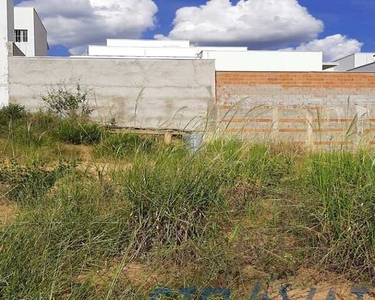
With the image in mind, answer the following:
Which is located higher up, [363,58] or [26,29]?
[26,29]

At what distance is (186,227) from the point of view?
3.02 meters

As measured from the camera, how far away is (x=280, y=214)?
3314 millimetres

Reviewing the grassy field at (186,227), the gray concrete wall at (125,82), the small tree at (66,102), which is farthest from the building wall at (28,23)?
the grassy field at (186,227)

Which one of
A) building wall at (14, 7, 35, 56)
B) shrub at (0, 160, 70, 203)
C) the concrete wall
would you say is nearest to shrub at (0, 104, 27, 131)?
the concrete wall

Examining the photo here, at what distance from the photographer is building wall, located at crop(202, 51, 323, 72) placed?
32781mm

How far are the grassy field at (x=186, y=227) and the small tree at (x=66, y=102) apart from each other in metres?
10.4

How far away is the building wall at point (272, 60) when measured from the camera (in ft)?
108

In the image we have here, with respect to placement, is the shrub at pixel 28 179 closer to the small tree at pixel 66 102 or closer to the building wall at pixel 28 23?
the small tree at pixel 66 102

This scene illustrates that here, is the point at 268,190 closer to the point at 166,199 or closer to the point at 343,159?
the point at 343,159

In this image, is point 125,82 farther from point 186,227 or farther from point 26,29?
point 26,29

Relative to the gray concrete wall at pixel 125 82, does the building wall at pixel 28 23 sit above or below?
above

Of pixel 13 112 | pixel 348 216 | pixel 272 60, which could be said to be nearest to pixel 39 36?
pixel 272 60

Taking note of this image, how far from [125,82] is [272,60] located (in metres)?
21.7

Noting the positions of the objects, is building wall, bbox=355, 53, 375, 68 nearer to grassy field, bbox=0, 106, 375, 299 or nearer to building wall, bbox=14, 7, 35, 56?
building wall, bbox=14, 7, 35, 56
